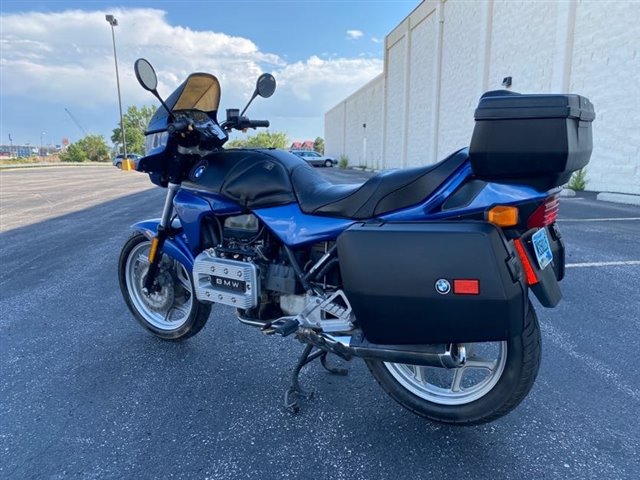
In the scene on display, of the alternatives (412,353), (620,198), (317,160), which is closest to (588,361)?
(412,353)

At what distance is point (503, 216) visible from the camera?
1606 millimetres

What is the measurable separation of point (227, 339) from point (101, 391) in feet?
2.93

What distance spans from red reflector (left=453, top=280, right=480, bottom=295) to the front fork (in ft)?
6.10

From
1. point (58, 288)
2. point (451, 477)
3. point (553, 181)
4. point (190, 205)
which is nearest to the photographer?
point (553, 181)

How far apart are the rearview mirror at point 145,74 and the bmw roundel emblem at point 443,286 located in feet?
6.34

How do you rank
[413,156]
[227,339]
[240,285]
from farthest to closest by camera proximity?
[413,156] < [227,339] < [240,285]

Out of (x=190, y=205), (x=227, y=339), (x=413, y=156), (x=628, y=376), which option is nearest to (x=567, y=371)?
(x=628, y=376)

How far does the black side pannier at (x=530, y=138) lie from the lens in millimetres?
1495

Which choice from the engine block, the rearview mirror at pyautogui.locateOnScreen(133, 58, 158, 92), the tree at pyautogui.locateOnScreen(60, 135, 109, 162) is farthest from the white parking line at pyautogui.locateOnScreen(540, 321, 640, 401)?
the tree at pyautogui.locateOnScreen(60, 135, 109, 162)

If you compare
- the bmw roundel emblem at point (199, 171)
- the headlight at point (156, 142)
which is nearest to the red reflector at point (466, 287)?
the bmw roundel emblem at point (199, 171)

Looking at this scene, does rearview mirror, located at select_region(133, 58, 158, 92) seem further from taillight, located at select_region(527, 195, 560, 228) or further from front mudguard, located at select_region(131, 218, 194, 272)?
taillight, located at select_region(527, 195, 560, 228)

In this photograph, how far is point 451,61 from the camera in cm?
1858

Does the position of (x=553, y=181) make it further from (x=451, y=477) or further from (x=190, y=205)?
(x=190, y=205)

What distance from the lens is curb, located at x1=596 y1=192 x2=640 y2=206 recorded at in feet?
29.7
